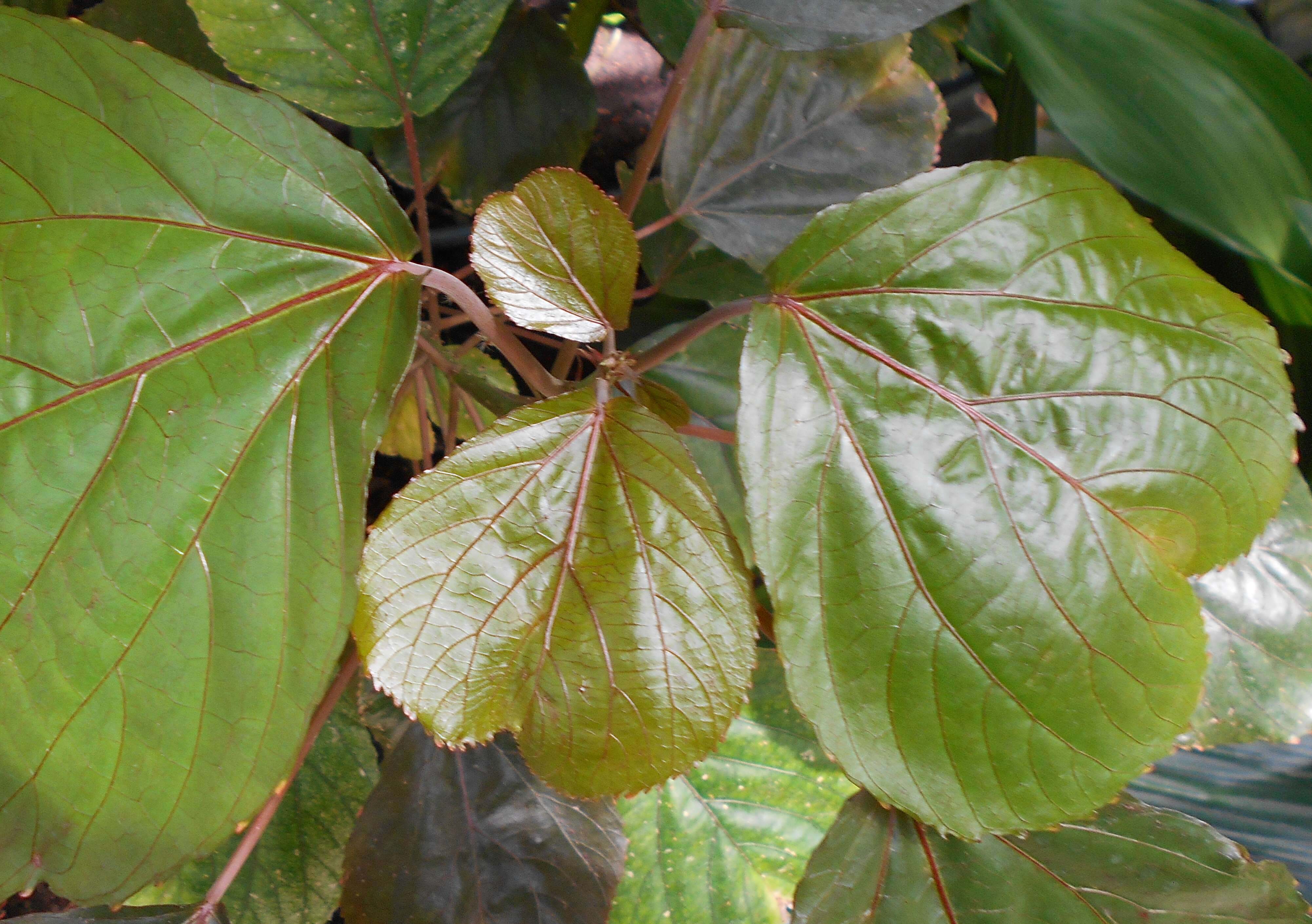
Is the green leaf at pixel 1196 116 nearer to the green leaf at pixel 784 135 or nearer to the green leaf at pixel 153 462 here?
the green leaf at pixel 784 135

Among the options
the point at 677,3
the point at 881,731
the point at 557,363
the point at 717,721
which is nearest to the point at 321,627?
the point at 717,721

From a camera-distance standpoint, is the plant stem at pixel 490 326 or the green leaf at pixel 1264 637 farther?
the green leaf at pixel 1264 637

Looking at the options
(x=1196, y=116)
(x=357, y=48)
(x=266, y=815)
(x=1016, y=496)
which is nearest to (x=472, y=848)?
(x=266, y=815)

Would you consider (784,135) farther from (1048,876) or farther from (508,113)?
(1048,876)

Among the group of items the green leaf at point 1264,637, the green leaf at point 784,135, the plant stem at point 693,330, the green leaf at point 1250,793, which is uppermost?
the green leaf at point 784,135

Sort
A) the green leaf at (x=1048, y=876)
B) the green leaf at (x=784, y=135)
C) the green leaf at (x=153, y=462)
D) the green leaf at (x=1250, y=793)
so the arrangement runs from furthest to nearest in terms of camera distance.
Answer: the green leaf at (x=1250, y=793), the green leaf at (x=784, y=135), the green leaf at (x=1048, y=876), the green leaf at (x=153, y=462)

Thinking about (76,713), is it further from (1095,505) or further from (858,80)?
(858,80)

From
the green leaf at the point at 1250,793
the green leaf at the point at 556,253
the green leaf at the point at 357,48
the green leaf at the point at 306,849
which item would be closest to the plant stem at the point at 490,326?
the green leaf at the point at 556,253

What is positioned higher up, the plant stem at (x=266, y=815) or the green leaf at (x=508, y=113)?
the green leaf at (x=508, y=113)
